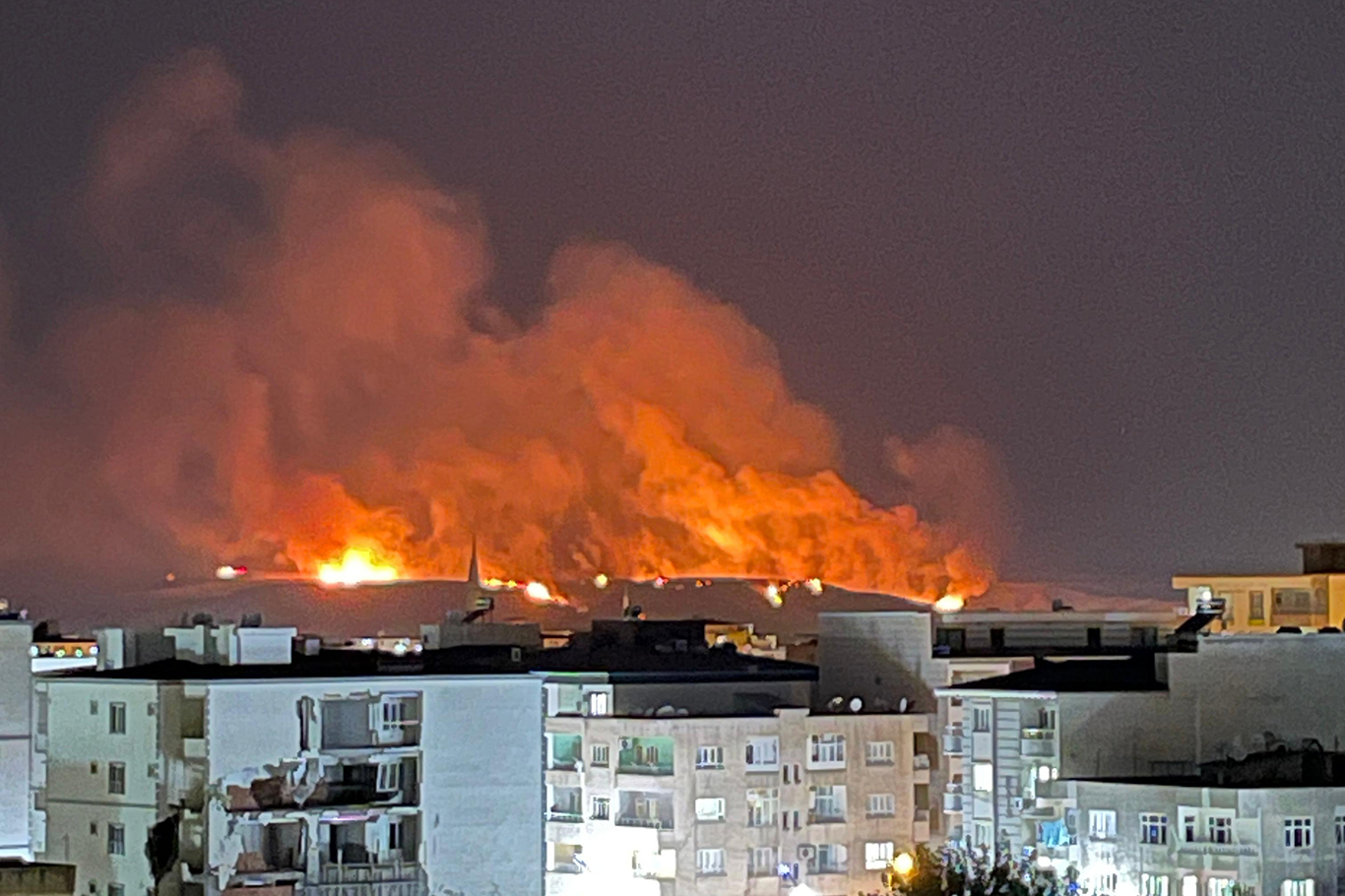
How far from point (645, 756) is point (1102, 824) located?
924 centimetres

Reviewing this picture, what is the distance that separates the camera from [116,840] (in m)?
46.4

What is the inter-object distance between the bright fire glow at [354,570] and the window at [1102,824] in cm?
2763

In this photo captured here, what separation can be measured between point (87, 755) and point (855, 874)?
12058 millimetres

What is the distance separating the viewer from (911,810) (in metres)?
54.0

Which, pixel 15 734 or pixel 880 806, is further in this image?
pixel 880 806

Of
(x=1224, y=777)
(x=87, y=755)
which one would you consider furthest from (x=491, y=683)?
(x=1224, y=777)

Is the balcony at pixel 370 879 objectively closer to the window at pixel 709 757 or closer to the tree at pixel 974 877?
the tree at pixel 974 877

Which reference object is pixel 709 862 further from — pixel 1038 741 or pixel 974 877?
pixel 974 877

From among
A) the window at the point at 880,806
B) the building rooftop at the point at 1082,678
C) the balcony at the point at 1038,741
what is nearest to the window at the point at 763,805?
the window at the point at 880,806

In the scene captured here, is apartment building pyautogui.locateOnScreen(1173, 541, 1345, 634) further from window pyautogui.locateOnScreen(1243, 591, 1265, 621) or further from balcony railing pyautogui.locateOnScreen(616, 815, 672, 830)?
balcony railing pyautogui.locateOnScreen(616, 815, 672, 830)

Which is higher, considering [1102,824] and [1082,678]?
[1082,678]

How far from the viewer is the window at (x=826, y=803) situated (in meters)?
53.3

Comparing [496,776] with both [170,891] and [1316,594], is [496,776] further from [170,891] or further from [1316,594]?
[1316,594]

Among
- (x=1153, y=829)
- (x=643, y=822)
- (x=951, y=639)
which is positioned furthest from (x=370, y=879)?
(x=951, y=639)
